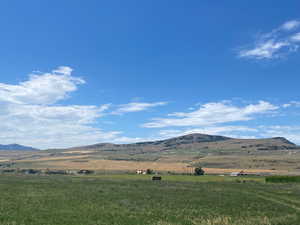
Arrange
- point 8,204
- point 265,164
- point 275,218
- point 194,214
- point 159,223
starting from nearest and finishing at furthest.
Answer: point 159,223, point 275,218, point 194,214, point 8,204, point 265,164

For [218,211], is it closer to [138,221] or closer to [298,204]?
[138,221]

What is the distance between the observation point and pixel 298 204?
43.4 metres

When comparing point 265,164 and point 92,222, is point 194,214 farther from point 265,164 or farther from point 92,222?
point 265,164

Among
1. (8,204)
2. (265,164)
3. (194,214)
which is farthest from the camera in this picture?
(265,164)

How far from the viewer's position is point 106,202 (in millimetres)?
43312

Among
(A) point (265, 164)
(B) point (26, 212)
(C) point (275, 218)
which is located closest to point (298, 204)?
(C) point (275, 218)

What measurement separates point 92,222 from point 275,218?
17.5 meters

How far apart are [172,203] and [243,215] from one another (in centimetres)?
1115

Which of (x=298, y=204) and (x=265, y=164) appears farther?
(x=265, y=164)

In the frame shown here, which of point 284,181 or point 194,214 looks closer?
point 194,214

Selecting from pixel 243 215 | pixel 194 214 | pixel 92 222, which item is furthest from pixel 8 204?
pixel 243 215

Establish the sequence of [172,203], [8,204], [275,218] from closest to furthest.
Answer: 1. [275,218]
2. [8,204]
3. [172,203]

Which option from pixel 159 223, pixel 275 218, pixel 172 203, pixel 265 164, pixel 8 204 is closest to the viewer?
pixel 159 223

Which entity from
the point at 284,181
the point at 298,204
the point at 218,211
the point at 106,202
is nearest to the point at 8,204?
the point at 106,202
